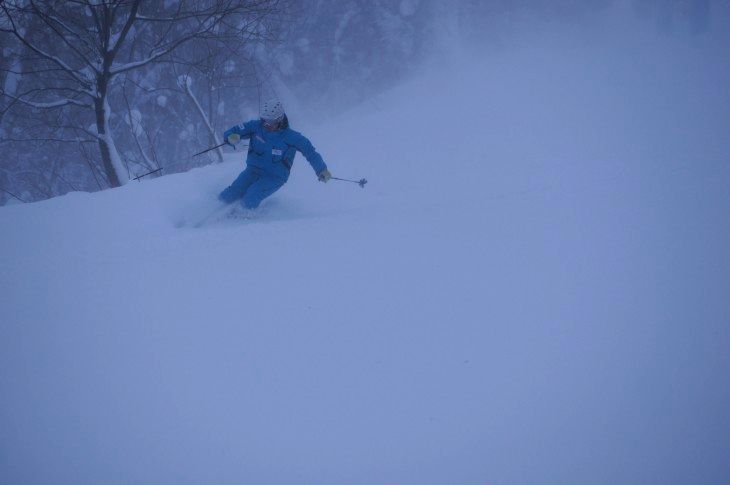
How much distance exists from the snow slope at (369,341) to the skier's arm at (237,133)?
696 millimetres

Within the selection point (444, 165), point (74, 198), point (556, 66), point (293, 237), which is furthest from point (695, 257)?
point (556, 66)

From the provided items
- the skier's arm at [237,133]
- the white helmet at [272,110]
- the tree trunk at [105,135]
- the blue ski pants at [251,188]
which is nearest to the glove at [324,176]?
the blue ski pants at [251,188]

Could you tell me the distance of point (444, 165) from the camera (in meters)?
6.59

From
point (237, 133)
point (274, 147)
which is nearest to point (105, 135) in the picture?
point (237, 133)

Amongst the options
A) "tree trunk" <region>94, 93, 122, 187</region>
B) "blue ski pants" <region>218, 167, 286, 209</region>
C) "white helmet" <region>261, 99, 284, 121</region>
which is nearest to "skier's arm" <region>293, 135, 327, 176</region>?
"white helmet" <region>261, 99, 284, 121</region>

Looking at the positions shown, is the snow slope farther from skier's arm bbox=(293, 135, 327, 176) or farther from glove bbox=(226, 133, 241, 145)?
skier's arm bbox=(293, 135, 327, 176)

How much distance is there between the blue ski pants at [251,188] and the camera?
414 cm

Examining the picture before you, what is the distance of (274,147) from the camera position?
13.9 ft

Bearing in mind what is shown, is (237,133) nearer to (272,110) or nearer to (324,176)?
(272,110)

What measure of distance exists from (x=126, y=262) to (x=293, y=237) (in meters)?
1.18

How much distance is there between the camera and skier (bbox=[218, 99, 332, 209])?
4168 mm

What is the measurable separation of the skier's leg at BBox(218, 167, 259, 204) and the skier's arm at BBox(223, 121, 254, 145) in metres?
0.39

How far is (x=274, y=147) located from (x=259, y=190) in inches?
22.3

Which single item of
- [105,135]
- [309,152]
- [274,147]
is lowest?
[309,152]
